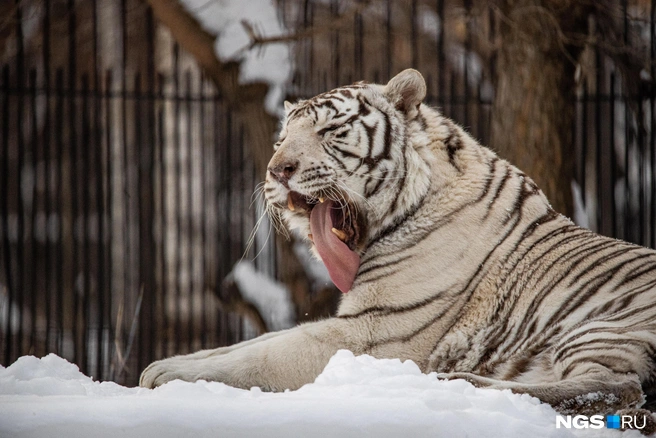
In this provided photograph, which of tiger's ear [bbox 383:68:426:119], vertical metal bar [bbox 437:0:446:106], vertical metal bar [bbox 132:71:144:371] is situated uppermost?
vertical metal bar [bbox 437:0:446:106]

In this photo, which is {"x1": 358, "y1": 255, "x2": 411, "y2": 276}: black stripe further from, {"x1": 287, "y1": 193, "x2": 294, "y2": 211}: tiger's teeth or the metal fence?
the metal fence

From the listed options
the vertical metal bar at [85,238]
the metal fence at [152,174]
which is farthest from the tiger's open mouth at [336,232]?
the vertical metal bar at [85,238]

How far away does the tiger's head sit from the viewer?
121 inches

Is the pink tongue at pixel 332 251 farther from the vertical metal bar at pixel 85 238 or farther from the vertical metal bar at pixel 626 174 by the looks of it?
the vertical metal bar at pixel 626 174

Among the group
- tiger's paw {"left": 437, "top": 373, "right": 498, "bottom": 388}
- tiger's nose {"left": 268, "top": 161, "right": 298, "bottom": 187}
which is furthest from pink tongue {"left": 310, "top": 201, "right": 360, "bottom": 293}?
tiger's paw {"left": 437, "top": 373, "right": 498, "bottom": 388}

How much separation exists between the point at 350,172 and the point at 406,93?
437 millimetres

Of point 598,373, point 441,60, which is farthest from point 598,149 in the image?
point 598,373

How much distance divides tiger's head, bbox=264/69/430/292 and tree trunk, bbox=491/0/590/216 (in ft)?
7.69

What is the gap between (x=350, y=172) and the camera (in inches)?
123

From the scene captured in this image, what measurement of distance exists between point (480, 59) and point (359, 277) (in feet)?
21.5

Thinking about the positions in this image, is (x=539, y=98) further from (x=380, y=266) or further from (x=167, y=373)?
(x=167, y=373)

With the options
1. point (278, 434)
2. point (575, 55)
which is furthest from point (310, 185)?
A: point (575, 55)

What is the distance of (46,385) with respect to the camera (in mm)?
2236

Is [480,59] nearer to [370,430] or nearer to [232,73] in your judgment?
[232,73]
